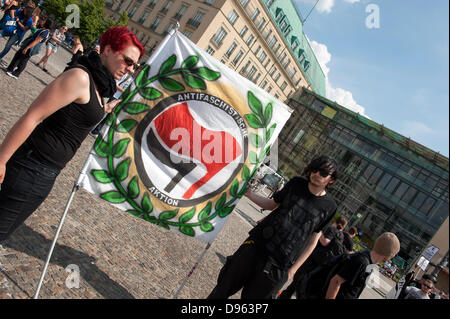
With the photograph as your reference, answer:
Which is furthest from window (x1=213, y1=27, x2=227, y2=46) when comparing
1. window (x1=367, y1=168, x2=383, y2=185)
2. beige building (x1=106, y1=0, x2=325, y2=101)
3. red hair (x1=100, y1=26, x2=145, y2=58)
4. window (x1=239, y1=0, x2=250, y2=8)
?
red hair (x1=100, y1=26, x2=145, y2=58)

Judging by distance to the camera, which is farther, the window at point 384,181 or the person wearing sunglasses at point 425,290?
the window at point 384,181

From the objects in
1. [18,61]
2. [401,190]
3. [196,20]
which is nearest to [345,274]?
[18,61]

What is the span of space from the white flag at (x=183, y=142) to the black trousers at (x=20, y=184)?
0.63 m

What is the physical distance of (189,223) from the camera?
2814mm

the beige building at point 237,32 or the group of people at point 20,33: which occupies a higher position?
the beige building at point 237,32

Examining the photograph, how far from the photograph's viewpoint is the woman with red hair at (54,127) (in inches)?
62.0

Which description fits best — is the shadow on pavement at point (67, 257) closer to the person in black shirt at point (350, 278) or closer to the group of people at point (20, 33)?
the person in black shirt at point (350, 278)

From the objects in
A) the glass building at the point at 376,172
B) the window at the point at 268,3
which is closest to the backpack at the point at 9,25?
the glass building at the point at 376,172

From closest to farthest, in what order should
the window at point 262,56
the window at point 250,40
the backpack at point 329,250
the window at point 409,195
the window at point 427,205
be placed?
the backpack at point 329,250 → the window at point 427,205 → the window at point 409,195 → the window at point 250,40 → the window at point 262,56

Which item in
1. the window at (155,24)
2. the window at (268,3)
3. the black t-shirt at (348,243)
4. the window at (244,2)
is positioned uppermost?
the window at (268,3)

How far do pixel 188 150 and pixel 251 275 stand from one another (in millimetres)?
1187

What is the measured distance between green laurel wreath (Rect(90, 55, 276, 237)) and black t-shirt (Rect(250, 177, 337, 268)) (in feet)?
2.13

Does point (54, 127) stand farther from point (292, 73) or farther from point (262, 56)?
point (292, 73)

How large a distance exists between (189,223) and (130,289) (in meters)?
0.99
